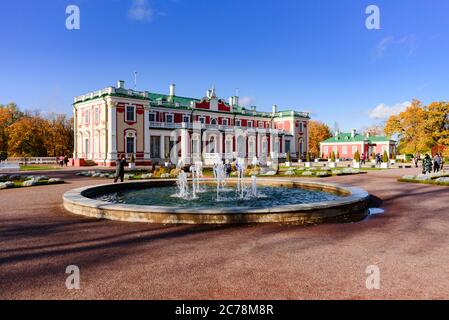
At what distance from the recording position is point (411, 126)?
45.9 m

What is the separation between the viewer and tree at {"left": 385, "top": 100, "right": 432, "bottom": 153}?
43.1 m

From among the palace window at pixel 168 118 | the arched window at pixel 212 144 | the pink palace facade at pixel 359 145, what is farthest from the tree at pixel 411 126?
the palace window at pixel 168 118

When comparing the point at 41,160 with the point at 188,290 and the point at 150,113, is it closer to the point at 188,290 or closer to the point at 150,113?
the point at 150,113

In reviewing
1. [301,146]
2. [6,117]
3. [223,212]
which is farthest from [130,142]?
[223,212]

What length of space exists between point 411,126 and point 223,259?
1912 inches

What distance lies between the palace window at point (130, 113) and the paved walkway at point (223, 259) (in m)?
33.5

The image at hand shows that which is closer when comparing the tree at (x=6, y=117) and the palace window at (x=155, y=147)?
the palace window at (x=155, y=147)

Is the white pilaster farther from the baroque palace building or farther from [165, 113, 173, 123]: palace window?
[165, 113, 173, 123]: palace window

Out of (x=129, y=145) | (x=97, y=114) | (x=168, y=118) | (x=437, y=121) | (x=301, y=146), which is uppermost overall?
(x=168, y=118)

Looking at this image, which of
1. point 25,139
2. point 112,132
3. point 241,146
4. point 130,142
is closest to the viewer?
point 112,132

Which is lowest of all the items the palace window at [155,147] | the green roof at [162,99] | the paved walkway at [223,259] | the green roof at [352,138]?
the paved walkway at [223,259]

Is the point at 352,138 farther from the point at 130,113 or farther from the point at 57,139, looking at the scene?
the point at 57,139

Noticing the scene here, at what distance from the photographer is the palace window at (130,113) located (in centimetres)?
4103

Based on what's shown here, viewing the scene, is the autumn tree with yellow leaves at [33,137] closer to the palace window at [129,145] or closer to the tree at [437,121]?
the palace window at [129,145]
